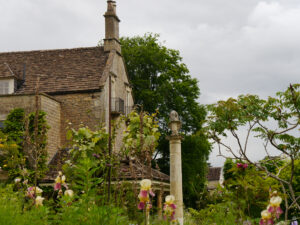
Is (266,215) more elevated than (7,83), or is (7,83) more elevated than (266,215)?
(7,83)

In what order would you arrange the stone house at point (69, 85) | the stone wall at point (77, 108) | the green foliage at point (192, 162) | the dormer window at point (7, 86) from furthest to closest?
the green foliage at point (192, 162) → the dormer window at point (7, 86) → the stone wall at point (77, 108) → the stone house at point (69, 85)

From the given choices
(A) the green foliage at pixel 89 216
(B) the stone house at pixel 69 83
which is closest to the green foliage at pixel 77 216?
(A) the green foliage at pixel 89 216

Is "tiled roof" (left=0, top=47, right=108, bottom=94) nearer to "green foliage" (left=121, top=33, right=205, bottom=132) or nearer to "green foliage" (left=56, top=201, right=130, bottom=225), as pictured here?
"green foliage" (left=121, top=33, right=205, bottom=132)

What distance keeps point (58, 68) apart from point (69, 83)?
6.38ft

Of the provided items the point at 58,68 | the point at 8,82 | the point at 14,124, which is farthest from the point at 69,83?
the point at 14,124

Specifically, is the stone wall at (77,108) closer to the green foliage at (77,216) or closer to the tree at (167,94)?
the tree at (167,94)

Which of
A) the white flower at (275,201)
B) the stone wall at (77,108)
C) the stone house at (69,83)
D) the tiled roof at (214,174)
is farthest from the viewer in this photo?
the tiled roof at (214,174)

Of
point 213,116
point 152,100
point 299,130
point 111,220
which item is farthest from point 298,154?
point 152,100

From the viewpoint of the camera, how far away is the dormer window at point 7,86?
75.7ft

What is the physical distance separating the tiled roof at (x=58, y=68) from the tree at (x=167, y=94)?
6.38 metres

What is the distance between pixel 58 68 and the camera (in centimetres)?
2467

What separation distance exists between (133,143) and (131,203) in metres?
6.17

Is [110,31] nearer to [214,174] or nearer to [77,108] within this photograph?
[77,108]

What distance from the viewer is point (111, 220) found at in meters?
3.64
